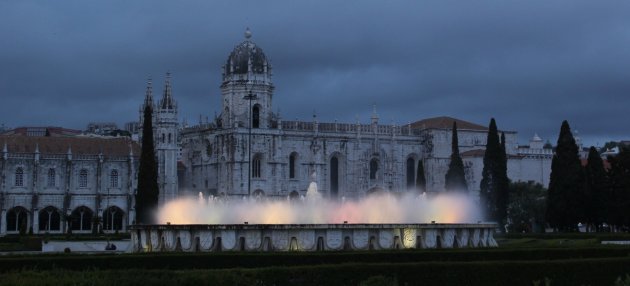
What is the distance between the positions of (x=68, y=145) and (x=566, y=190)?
3961cm

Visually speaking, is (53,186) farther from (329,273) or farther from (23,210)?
(329,273)

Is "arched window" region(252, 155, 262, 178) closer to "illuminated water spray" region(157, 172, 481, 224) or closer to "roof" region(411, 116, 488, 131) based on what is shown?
"roof" region(411, 116, 488, 131)

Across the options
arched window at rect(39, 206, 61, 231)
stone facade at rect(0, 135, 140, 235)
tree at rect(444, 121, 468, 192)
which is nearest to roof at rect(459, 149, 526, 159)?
tree at rect(444, 121, 468, 192)

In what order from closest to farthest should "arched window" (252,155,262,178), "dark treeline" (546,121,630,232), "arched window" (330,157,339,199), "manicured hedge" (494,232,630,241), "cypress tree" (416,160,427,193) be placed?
"manicured hedge" (494,232,630,241) < "dark treeline" (546,121,630,232) < "cypress tree" (416,160,427,193) < "arched window" (252,155,262,178) < "arched window" (330,157,339,199)

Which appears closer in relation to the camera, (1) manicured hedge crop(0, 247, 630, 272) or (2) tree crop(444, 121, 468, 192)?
(1) manicured hedge crop(0, 247, 630, 272)

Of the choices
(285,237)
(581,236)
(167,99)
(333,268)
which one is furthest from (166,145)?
(333,268)

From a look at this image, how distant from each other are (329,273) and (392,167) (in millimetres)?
66318

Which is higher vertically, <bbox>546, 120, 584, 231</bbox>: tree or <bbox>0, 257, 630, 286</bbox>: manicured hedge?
<bbox>546, 120, 584, 231</bbox>: tree

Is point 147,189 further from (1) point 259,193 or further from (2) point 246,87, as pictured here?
(2) point 246,87

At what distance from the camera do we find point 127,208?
3123 inches

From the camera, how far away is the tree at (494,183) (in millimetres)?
67375

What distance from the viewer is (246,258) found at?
100 feet

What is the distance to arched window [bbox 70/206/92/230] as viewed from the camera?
256ft

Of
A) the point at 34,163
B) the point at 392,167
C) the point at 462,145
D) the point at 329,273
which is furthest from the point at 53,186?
the point at 329,273
